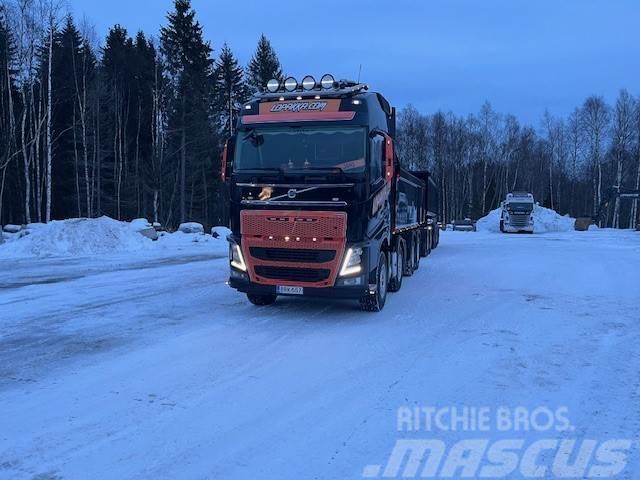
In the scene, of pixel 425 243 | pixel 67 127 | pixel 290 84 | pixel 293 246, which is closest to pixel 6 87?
pixel 67 127

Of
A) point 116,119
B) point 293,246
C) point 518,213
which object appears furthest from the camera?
point 116,119

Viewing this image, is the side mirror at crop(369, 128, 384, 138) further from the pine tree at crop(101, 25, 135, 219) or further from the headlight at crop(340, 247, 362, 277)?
the pine tree at crop(101, 25, 135, 219)

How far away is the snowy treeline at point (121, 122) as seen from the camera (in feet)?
123

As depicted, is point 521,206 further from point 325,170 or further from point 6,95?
point 6,95

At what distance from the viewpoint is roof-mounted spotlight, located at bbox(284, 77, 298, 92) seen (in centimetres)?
952

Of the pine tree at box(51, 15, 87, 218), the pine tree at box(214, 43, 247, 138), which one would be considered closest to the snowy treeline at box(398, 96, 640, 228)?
the pine tree at box(214, 43, 247, 138)

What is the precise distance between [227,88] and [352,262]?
43.2 metres

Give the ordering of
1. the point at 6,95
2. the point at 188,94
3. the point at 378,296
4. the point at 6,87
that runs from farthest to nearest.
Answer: the point at 188,94
the point at 6,95
the point at 6,87
the point at 378,296

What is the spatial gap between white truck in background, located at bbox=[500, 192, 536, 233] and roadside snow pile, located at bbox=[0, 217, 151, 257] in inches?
1094

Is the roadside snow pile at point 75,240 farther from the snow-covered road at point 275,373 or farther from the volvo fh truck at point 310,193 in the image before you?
the volvo fh truck at point 310,193

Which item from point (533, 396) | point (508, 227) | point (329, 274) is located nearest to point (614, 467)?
point (533, 396)

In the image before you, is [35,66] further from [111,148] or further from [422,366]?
[422,366]

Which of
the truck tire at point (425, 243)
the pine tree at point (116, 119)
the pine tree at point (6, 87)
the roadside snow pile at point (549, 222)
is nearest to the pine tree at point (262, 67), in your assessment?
the pine tree at point (116, 119)

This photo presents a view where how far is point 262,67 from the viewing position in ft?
162
